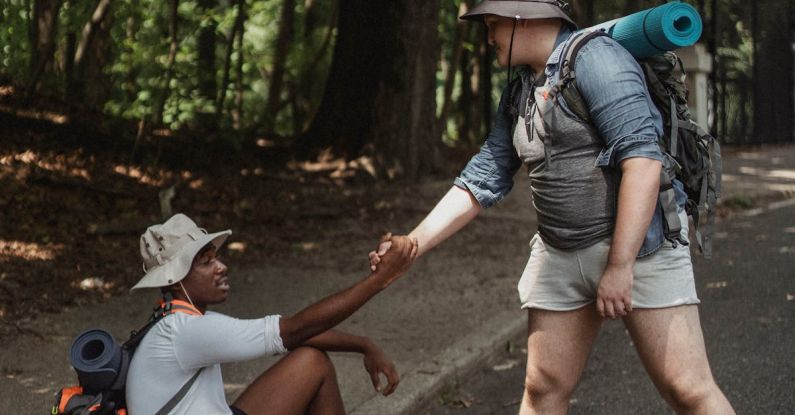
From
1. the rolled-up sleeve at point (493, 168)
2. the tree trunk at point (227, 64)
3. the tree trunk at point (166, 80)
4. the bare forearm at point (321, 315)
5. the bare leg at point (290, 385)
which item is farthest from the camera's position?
the tree trunk at point (227, 64)

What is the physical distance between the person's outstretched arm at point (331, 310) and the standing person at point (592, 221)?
57 millimetres

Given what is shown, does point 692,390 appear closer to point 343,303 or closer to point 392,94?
point 343,303

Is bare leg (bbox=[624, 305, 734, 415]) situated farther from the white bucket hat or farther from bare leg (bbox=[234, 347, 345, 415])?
the white bucket hat

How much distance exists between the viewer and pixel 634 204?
3.24 m

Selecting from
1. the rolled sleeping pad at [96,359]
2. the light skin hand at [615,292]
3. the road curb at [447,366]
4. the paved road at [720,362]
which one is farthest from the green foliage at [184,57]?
the light skin hand at [615,292]

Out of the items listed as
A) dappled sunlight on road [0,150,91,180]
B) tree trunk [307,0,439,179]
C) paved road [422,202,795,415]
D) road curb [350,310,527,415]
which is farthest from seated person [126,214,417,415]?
tree trunk [307,0,439,179]

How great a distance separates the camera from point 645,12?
330 cm

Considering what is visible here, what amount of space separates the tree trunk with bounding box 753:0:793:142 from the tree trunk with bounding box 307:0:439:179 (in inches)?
504

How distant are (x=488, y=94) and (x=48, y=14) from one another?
7.02 m

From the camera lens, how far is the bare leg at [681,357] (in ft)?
10.9

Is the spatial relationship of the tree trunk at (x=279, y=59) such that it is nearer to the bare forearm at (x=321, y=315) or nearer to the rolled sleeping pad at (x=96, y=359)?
the bare forearm at (x=321, y=315)

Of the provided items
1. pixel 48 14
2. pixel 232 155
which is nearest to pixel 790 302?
pixel 232 155

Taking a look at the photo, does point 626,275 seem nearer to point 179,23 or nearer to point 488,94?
point 179,23

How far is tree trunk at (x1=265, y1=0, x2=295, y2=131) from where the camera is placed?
15.9m
